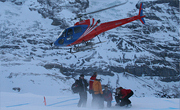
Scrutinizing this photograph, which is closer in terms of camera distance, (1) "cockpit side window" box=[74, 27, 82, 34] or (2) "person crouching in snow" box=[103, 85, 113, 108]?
(2) "person crouching in snow" box=[103, 85, 113, 108]

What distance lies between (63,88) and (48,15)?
3484cm

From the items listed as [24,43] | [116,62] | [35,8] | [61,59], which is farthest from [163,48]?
[35,8]

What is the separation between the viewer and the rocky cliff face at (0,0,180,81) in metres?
36.4

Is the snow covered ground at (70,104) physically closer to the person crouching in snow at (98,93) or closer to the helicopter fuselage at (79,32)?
the person crouching in snow at (98,93)

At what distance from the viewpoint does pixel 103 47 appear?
135ft

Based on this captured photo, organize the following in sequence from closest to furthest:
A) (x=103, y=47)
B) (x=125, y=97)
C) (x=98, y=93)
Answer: (x=98, y=93)
(x=125, y=97)
(x=103, y=47)

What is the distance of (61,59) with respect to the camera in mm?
37031

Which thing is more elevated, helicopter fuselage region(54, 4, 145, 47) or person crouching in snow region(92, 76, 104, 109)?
helicopter fuselage region(54, 4, 145, 47)

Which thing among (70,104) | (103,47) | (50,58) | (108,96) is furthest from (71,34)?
(103,47)

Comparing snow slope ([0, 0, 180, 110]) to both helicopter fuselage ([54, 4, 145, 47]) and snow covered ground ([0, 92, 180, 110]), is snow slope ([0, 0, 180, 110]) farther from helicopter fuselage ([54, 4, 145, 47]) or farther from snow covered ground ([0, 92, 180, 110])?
snow covered ground ([0, 92, 180, 110])

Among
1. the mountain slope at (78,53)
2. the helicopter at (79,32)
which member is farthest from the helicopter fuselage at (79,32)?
the mountain slope at (78,53)

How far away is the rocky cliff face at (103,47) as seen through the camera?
119 feet

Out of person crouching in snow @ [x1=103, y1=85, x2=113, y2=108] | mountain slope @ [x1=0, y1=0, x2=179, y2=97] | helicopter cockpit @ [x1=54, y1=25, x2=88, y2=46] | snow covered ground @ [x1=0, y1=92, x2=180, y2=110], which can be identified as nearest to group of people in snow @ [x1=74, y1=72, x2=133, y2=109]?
person crouching in snow @ [x1=103, y1=85, x2=113, y2=108]

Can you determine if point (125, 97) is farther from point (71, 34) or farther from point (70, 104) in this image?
point (71, 34)
